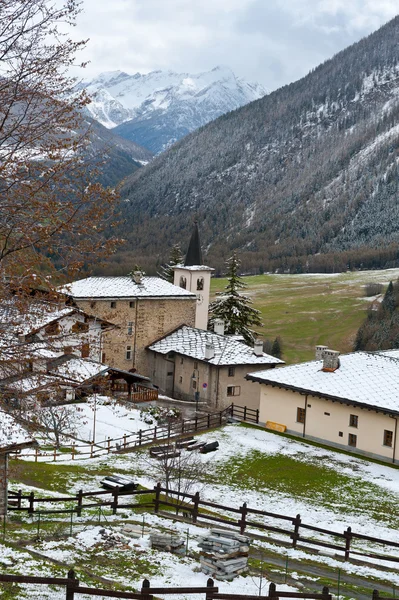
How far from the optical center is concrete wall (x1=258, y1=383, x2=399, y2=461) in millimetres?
40594

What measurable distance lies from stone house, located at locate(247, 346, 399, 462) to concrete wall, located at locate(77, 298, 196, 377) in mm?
15182

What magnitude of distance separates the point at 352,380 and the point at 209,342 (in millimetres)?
15443

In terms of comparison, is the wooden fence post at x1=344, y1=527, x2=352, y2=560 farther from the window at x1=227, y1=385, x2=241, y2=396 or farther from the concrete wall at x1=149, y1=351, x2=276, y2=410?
the window at x1=227, y1=385, x2=241, y2=396

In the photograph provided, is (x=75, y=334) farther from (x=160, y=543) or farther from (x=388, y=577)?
(x=388, y=577)

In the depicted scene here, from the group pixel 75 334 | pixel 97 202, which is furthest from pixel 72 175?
pixel 75 334

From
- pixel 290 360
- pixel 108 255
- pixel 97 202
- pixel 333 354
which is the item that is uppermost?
pixel 97 202

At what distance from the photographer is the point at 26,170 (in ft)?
47.2

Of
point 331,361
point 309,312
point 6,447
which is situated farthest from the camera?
point 309,312

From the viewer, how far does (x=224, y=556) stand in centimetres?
1869

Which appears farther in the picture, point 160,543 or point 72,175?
point 160,543

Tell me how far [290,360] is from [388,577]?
302 feet

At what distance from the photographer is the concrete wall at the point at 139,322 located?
57906 mm

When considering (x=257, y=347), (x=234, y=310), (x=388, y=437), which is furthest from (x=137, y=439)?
(x=234, y=310)

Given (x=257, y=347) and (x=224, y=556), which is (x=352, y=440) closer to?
(x=257, y=347)
